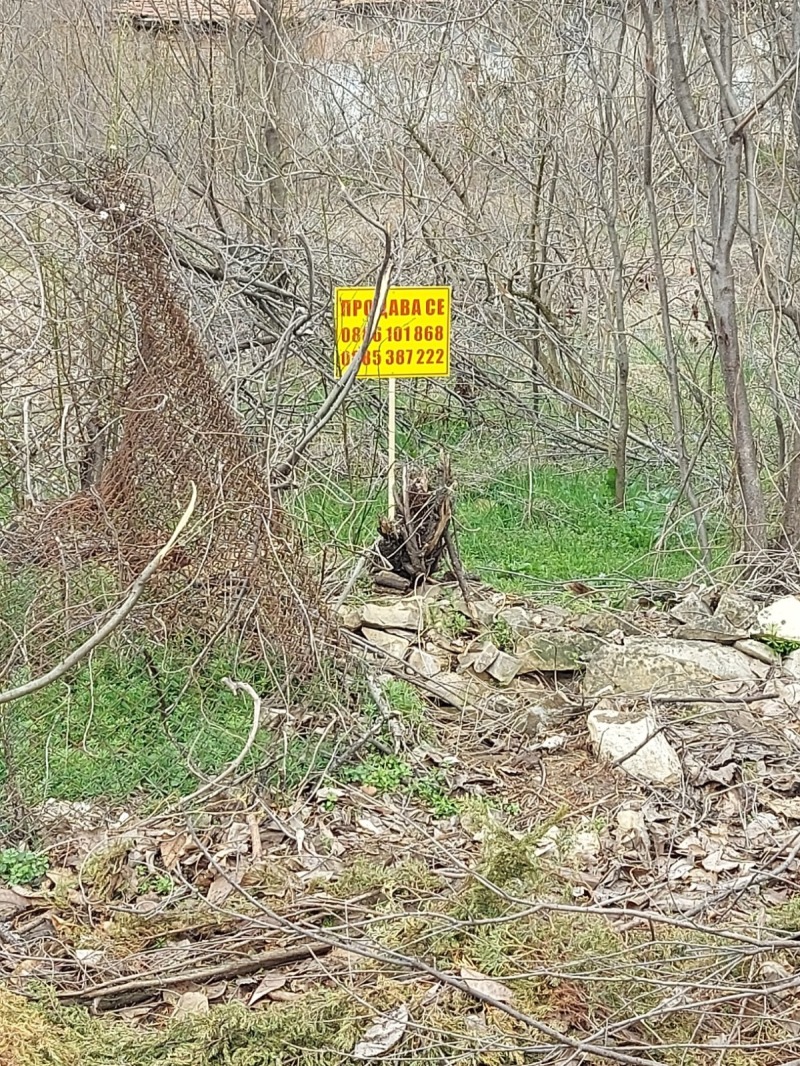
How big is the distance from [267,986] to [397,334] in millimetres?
3720

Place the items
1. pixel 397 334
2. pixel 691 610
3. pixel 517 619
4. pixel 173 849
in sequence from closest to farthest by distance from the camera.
A: pixel 173 849 → pixel 517 619 → pixel 691 610 → pixel 397 334

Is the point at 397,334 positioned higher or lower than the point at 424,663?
higher

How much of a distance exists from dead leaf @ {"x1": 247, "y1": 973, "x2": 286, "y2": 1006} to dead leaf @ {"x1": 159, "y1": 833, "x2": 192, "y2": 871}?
0.60 meters

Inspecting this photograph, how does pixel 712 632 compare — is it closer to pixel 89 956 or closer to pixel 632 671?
pixel 632 671

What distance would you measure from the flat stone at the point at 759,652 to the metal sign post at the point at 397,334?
1.97 metres

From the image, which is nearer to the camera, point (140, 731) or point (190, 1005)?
point (190, 1005)

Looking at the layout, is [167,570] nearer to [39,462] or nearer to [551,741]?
[39,462]

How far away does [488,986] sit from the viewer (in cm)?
284

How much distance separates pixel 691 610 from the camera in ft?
17.2

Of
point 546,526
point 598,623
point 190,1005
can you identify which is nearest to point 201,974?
point 190,1005

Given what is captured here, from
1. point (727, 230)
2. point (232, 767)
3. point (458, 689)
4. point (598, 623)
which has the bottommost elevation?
point (458, 689)

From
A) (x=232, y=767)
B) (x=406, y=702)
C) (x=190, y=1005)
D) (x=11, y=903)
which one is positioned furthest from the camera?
(x=406, y=702)

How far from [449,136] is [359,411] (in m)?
2.72

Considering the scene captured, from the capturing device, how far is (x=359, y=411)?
7.54 metres
